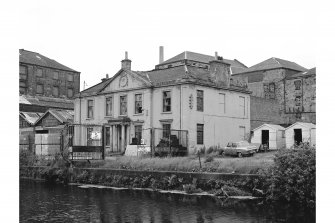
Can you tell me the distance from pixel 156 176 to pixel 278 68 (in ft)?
119

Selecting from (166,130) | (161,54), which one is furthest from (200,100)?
(161,54)

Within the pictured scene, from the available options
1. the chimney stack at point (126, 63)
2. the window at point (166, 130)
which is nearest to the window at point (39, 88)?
the chimney stack at point (126, 63)

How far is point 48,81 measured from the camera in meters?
58.3

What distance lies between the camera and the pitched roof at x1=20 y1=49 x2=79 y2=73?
56.2 meters

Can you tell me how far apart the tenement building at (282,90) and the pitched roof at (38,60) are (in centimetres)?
2547

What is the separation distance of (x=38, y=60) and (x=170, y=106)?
33917 millimetres

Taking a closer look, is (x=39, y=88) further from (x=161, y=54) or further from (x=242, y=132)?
(x=242, y=132)

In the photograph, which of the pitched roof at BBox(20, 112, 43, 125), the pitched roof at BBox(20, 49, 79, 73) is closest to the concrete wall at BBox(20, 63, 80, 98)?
the pitched roof at BBox(20, 49, 79, 73)

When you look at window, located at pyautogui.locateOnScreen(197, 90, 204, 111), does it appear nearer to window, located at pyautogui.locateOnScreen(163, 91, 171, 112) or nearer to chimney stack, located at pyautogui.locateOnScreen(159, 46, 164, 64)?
window, located at pyautogui.locateOnScreen(163, 91, 171, 112)

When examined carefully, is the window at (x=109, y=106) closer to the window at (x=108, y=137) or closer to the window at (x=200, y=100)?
the window at (x=108, y=137)

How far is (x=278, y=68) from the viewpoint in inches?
2021

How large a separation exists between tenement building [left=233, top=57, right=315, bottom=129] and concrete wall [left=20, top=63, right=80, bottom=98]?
23973 mm
